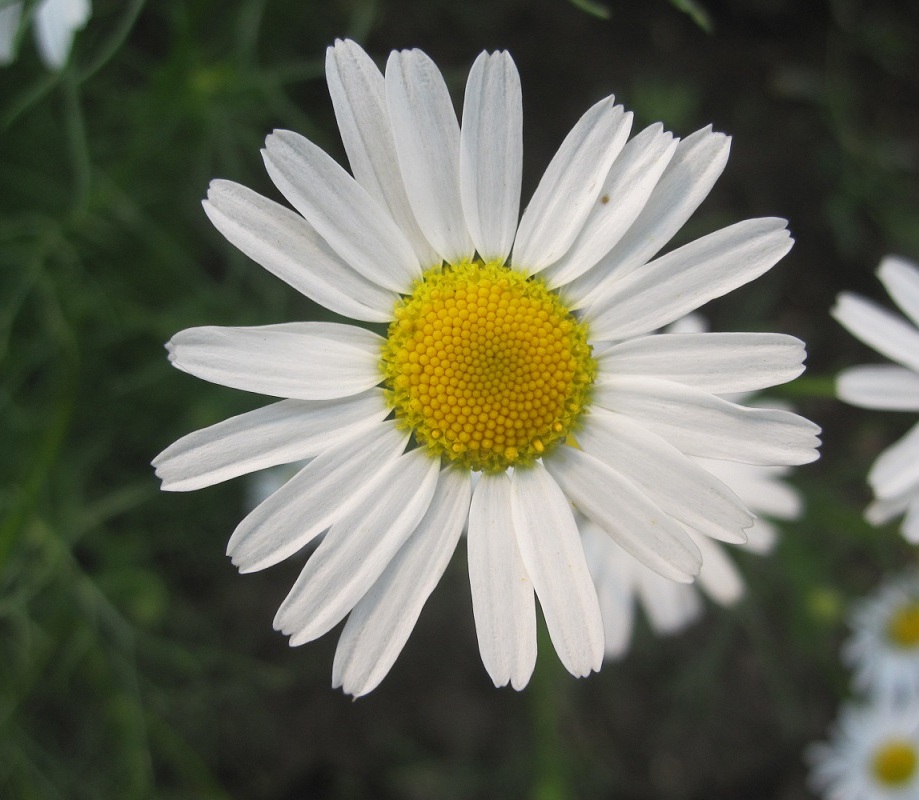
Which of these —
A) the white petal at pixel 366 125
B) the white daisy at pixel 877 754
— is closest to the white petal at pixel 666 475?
the white petal at pixel 366 125

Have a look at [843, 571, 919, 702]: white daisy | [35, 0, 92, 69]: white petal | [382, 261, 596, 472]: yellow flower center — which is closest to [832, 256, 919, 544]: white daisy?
[382, 261, 596, 472]: yellow flower center

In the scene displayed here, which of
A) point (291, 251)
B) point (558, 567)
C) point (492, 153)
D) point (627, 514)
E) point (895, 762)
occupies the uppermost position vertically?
point (895, 762)

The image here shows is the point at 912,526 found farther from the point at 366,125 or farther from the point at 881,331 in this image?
the point at 366,125

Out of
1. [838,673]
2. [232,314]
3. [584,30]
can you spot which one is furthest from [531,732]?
[584,30]

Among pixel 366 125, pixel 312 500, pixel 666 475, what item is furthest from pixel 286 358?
pixel 666 475

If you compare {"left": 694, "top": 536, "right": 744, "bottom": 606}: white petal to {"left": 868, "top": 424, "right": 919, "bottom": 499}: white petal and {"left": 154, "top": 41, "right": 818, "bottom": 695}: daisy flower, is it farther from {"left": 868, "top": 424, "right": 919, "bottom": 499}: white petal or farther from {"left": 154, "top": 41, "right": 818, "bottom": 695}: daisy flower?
{"left": 154, "top": 41, "right": 818, "bottom": 695}: daisy flower

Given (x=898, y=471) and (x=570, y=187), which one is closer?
(x=570, y=187)

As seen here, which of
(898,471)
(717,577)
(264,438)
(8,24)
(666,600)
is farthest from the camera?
(666,600)
